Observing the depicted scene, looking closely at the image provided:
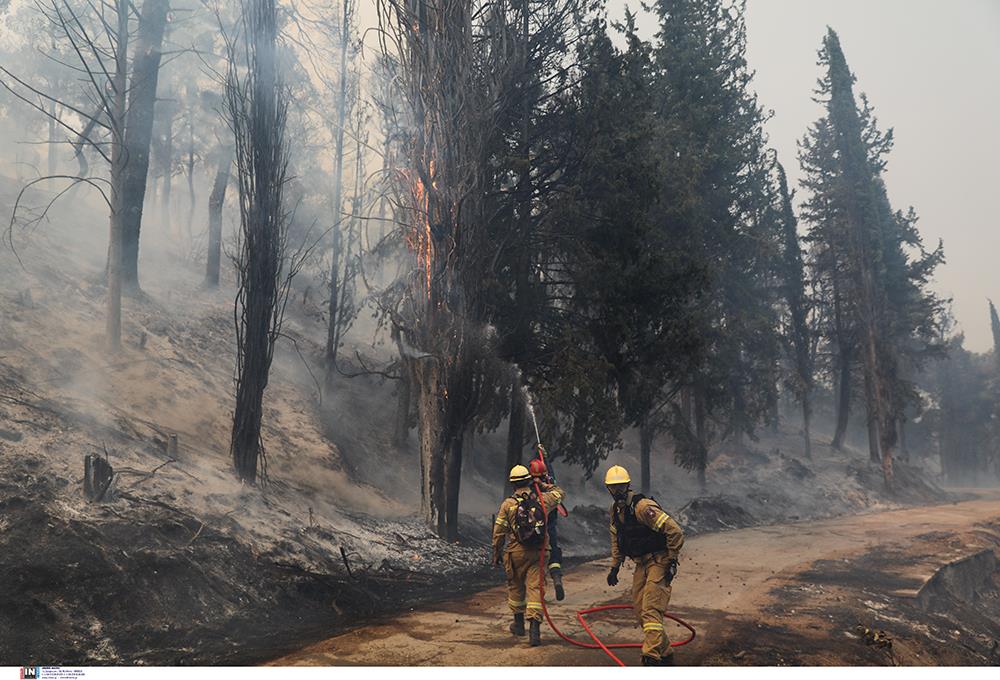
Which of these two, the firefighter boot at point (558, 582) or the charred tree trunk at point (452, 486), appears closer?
the firefighter boot at point (558, 582)

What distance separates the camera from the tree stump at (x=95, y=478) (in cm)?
977

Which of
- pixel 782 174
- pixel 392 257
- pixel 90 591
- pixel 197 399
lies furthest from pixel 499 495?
pixel 782 174

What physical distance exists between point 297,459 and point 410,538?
3769 millimetres

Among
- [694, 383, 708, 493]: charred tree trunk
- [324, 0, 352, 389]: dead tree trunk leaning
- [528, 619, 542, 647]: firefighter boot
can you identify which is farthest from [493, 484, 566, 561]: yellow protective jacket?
[694, 383, 708, 493]: charred tree trunk

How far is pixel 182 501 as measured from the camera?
425 inches

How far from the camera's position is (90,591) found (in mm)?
8305

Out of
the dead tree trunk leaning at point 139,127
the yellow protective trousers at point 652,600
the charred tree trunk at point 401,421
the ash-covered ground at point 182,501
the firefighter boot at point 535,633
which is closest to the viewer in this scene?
the yellow protective trousers at point 652,600

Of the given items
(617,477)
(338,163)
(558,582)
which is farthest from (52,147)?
(617,477)

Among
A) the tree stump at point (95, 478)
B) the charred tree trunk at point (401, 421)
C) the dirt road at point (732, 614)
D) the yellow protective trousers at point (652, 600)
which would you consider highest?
the charred tree trunk at point (401, 421)

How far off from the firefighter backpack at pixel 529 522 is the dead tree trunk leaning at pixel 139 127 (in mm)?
15310

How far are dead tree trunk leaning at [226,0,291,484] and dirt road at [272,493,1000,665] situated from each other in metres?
5.07

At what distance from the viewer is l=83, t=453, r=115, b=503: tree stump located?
977 cm

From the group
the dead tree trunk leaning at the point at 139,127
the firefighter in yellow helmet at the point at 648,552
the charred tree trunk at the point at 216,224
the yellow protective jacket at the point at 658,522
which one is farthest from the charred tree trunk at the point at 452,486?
the charred tree trunk at the point at 216,224

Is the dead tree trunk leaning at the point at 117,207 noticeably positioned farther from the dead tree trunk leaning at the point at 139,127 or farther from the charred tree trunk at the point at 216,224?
the charred tree trunk at the point at 216,224
